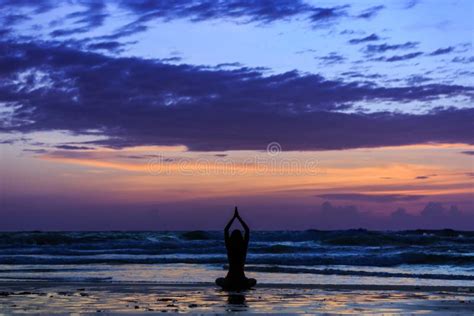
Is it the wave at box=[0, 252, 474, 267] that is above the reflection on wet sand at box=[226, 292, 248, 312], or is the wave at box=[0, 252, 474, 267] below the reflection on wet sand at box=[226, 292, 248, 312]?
below

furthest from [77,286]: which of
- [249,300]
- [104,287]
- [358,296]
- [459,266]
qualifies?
[459,266]

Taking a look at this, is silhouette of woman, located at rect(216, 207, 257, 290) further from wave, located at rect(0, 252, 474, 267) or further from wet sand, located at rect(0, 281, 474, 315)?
wave, located at rect(0, 252, 474, 267)

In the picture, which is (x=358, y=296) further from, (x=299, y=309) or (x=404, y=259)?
(x=404, y=259)

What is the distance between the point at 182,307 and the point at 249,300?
80.7 inches

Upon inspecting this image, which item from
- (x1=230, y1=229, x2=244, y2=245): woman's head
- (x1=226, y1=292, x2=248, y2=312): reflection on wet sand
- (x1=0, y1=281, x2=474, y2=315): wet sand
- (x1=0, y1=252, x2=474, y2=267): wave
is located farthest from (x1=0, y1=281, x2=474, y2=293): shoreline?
(x1=0, y1=252, x2=474, y2=267): wave

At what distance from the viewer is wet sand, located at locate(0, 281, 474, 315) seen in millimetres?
14414

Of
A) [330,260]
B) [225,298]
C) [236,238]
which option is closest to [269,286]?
[236,238]

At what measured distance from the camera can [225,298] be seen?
16.6 m

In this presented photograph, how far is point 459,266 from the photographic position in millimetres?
29922

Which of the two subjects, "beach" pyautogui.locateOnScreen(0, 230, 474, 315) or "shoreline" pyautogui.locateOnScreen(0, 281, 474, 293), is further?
"shoreline" pyautogui.locateOnScreen(0, 281, 474, 293)

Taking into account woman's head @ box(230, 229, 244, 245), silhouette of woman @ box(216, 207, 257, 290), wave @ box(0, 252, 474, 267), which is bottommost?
wave @ box(0, 252, 474, 267)

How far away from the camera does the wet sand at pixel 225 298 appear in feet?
47.3

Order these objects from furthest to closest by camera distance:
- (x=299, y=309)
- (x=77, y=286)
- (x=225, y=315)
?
(x=77, y=286), (x=299, y=309), (x=225, y=315)

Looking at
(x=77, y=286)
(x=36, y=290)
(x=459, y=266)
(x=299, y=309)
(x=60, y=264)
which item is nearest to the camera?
(x=299, y=309)
